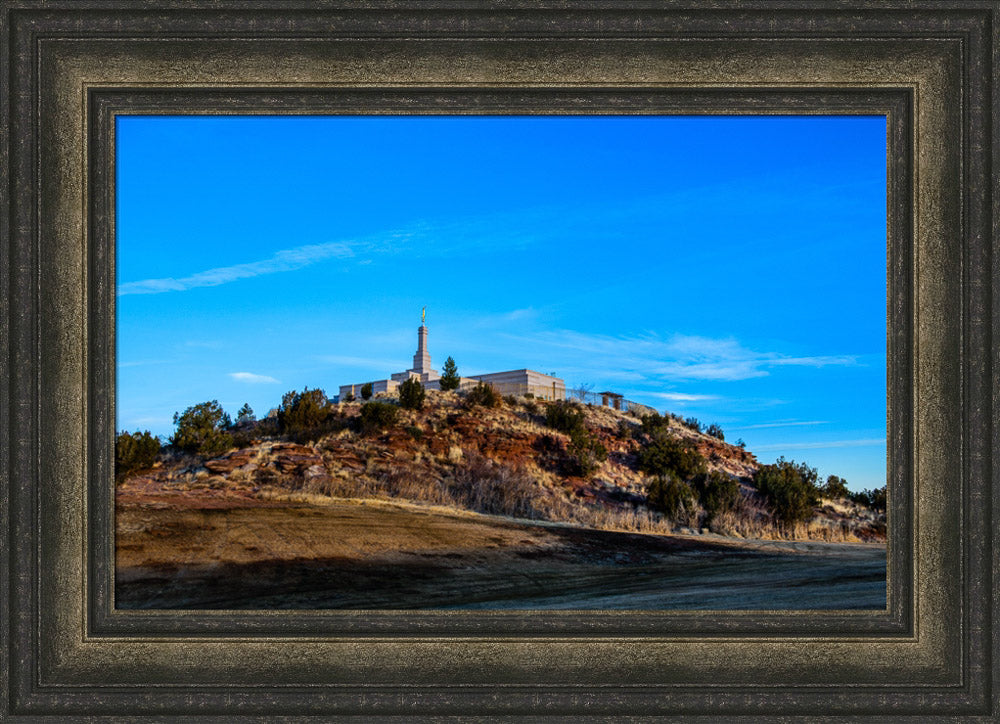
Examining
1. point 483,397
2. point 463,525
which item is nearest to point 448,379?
point 483,397

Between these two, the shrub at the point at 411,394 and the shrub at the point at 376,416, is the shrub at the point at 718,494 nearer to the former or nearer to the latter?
the shrub at the point at 411,394


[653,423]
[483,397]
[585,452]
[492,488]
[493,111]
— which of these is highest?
[493,111]

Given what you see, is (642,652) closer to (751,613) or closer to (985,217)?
(751,613)

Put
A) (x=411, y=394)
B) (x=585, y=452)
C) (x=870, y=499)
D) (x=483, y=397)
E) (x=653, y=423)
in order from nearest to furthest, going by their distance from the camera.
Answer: (x=870, y=499) → (x=585, y=452) → (x=411, y=394) → (x=483, y=397) → (x=653, y=423)

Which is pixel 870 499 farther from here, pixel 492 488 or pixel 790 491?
pixel 492 488

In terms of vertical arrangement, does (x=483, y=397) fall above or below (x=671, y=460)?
above

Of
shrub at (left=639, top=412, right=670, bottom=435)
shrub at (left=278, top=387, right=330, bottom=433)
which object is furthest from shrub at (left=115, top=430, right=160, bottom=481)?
shrub at (left=639, top=412, right=670, bottom=435)

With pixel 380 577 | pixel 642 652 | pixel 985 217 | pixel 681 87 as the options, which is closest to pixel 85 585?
pixel 380 577
